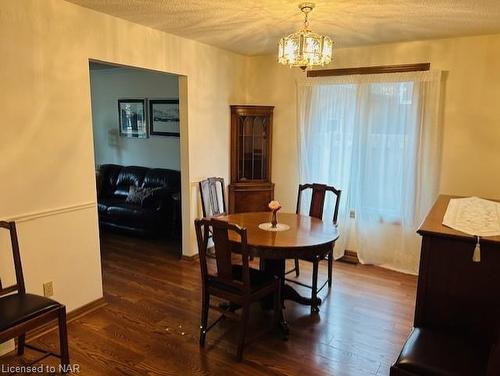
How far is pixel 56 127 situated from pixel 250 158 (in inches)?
98.3

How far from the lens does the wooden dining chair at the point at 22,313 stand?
6.79 feet

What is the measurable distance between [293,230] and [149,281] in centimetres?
167


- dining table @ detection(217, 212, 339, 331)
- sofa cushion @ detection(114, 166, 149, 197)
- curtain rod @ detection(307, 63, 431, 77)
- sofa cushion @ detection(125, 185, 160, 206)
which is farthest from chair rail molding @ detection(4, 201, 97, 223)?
curtain rod @ detection(307, 63, 431, 77)

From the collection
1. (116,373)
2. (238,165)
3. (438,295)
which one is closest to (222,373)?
(116,373)

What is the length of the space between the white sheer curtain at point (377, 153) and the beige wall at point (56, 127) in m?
1.95

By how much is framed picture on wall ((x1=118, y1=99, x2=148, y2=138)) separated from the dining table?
3.37 meters

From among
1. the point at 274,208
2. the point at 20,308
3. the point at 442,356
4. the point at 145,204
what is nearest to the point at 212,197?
the point at 145,204

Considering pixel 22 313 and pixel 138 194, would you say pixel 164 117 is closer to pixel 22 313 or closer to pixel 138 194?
pixel 138 194

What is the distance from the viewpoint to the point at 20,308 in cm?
219

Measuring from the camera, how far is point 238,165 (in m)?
4.75

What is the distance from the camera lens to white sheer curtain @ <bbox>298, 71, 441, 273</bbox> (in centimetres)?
388

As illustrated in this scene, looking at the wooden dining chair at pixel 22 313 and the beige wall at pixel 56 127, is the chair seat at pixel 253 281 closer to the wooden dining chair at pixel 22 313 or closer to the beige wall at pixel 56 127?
the wooden dining chair at pixel 22 313

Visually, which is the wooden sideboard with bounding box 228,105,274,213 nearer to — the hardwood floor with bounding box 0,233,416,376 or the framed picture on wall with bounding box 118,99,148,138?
the hardwood floor with bounding box 0,233,416,376

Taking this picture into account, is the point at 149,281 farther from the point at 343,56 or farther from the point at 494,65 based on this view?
the point at 494,65
